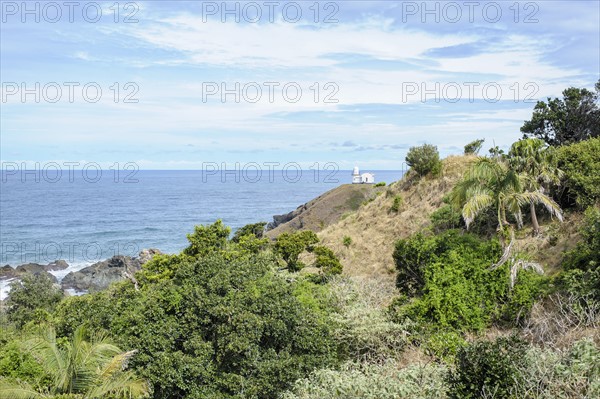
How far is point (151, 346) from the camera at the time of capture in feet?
40.5

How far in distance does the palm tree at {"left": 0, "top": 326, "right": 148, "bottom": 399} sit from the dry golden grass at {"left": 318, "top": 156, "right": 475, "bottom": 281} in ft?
50.8

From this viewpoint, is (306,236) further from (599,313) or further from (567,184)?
(599,313)

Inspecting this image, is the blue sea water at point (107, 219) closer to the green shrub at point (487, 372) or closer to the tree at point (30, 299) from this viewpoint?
the tree at point (30, 299)

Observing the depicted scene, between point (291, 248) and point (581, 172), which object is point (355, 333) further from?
point (581, 172)

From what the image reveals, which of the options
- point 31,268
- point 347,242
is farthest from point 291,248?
point 31,268

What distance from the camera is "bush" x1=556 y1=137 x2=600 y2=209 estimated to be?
21.5 m

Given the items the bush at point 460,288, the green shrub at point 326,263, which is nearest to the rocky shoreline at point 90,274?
the green shrub at point 326,263

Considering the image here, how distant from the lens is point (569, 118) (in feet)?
116

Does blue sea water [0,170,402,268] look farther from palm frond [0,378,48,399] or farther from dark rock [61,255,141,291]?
palm frond [0,378,48,399]

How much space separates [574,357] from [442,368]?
2.50 meters

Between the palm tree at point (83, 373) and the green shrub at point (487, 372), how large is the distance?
643cm

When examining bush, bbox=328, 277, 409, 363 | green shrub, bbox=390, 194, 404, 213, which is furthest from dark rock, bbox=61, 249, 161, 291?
bush, bbox=328, 277, 409, 363

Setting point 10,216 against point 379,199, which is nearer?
point 379,199

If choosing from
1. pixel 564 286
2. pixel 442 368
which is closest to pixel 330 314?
pixel 442 368
